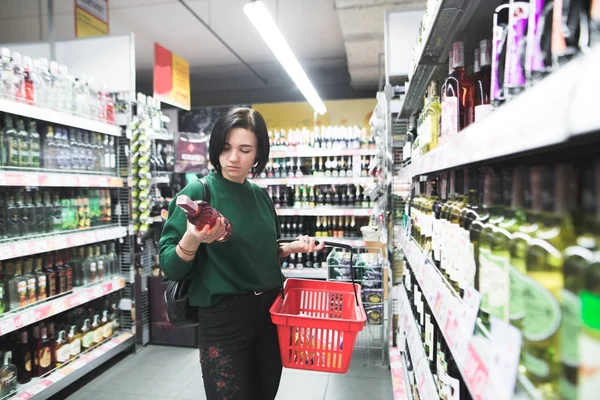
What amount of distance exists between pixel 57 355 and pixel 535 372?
320cm

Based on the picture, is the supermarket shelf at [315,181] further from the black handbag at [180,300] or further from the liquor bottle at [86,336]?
the black handbag at [180,300]

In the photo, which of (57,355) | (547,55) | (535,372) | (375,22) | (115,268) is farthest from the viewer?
(375,22)

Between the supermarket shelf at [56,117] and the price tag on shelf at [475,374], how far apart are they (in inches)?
107

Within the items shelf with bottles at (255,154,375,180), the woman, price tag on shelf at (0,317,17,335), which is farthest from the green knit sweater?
shelf with bottles at (255,154,375,180)

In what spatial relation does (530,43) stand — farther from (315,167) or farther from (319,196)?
(315,167)

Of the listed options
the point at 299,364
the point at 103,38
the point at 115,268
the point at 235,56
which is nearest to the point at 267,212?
the point at 299,364

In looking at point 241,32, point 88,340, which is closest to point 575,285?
point 88,340

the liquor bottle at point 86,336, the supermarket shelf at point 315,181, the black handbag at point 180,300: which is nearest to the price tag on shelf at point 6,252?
the liquor bottle at point 86,336

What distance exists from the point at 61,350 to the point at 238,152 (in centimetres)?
238

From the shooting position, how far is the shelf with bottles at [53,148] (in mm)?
2600

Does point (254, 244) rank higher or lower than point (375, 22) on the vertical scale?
lower

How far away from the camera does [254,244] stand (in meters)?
1.60

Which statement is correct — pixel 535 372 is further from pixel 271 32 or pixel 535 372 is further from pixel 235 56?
pixel 235 56

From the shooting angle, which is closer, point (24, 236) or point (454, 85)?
point (454, 85)
